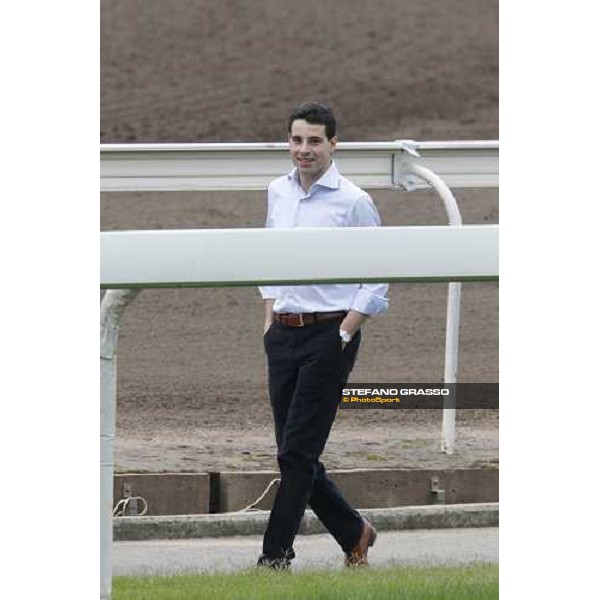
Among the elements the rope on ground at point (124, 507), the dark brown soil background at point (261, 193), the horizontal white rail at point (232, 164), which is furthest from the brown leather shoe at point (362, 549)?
the horizontal white rail at point (232, 164)

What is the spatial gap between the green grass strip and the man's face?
1.31m

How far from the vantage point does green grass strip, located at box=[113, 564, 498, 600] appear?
2764mm

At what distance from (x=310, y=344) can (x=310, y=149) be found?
0.52 m

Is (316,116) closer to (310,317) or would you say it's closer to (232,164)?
(310,317)

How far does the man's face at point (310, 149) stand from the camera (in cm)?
454

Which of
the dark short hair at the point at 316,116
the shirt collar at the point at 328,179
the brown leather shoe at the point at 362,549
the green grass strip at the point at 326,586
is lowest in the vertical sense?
the brown leather shoe at the point at 362,549

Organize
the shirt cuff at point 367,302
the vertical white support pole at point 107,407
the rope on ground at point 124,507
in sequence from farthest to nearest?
the rope on ground at point 124,507
the shirt cuff at point 367,302
the vertical white support pole at point 107,407

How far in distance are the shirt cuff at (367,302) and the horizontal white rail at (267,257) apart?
2.35 meters

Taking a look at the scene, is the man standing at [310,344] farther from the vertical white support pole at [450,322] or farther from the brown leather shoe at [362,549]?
the vertical white support pole at [450,322]

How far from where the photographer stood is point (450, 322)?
20.4 feet
